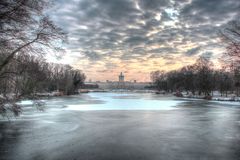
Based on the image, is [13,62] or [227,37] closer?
[13,62]

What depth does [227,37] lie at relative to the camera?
27516 mm

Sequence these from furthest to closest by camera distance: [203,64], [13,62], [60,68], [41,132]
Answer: [60,68] < [203,64] < [41,132] < [13,62]

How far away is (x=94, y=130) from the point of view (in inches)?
603

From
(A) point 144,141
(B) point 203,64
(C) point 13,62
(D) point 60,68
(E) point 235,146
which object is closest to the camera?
(E) point 235,146

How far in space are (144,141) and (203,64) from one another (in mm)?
65989

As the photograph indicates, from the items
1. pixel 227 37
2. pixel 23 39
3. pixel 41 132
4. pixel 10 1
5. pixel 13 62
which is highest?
pixel 227 37

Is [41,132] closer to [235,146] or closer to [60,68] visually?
[235,146]

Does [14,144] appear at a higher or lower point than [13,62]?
lower

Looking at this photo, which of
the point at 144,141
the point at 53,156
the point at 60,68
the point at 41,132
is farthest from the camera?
the point at 60,68

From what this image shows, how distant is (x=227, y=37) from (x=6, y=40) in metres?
23.1

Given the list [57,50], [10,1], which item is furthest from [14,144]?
[10,1]

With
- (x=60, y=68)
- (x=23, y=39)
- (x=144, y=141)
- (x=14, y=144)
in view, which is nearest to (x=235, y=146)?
(x=144, y=141)

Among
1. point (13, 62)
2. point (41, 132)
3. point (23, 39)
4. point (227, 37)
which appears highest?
point (227, 37)

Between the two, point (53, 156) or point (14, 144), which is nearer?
point (53, 156)
